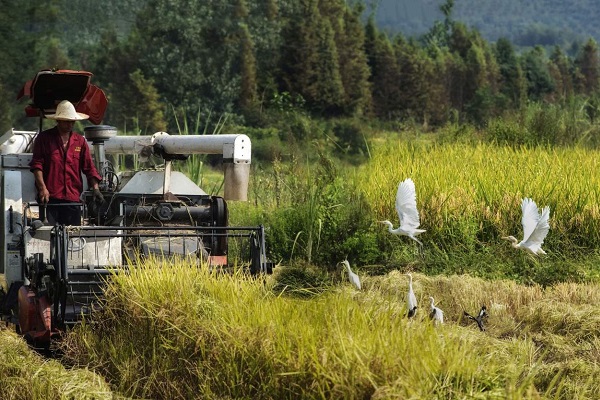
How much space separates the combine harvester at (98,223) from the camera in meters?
8.00

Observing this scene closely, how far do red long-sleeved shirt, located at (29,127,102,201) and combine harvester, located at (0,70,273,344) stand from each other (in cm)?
25

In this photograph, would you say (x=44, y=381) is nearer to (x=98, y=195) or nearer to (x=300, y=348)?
(x=300, y=348)

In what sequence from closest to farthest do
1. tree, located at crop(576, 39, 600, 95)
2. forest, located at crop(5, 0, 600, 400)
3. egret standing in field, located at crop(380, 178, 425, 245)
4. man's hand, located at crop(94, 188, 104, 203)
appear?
forest, located at crop(5, 0, 600, 400), egret standing in field, located at crop(380, 178, 425, 245), man's hand, located at crop(94, 188, 104, 203), tree, located at crop(576, 39, 600, 95)

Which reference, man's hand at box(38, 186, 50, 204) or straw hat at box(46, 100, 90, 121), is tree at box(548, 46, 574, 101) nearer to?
straw hat at box(46, 100, 90, 121)

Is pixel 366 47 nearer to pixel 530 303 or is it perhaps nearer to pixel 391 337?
pixel 530 303

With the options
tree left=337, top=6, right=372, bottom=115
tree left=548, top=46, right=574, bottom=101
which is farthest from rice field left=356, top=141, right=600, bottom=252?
tree left=548, top=46, right=574, bottom=101

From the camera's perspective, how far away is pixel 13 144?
9.89 m

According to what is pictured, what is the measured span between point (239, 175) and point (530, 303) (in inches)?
105

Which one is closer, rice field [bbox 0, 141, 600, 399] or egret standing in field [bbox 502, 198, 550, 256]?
rice field [bbox 0, 141, 600, 399]

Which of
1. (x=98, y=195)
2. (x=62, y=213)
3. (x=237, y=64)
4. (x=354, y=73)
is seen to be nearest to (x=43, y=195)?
(x=62, y=213)

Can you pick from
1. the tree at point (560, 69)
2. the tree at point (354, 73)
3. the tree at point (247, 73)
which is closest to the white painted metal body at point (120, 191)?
the tree at point (247, 73)

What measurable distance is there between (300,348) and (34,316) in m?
2.74

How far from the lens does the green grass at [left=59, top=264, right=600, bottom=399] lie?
5.59 meters

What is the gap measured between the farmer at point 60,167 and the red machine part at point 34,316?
0.94 m
